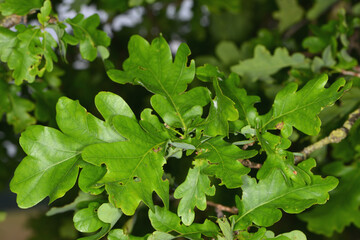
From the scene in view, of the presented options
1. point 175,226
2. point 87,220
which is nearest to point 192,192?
point 175,226

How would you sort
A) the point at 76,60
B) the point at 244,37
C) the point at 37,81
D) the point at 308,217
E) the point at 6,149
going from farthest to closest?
the point at 244,37, the point at 76,60, the point at 6,149, the point at 308,217, the point at 37,81

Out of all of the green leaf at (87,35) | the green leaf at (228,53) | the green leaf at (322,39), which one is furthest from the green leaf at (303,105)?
the green leaf at (228,53)

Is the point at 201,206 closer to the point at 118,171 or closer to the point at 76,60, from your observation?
the point at 118,171

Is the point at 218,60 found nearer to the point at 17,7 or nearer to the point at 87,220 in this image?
the point at 17,7

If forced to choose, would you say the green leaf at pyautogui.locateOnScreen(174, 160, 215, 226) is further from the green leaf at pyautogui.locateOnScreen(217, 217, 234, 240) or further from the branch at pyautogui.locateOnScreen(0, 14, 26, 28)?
the branch at pyautogui.locateOnScreen(0, 14, 26, 28)

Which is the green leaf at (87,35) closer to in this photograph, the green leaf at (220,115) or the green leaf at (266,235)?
the green leaf at (220,115)

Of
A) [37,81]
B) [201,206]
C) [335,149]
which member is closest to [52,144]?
[201,206]
